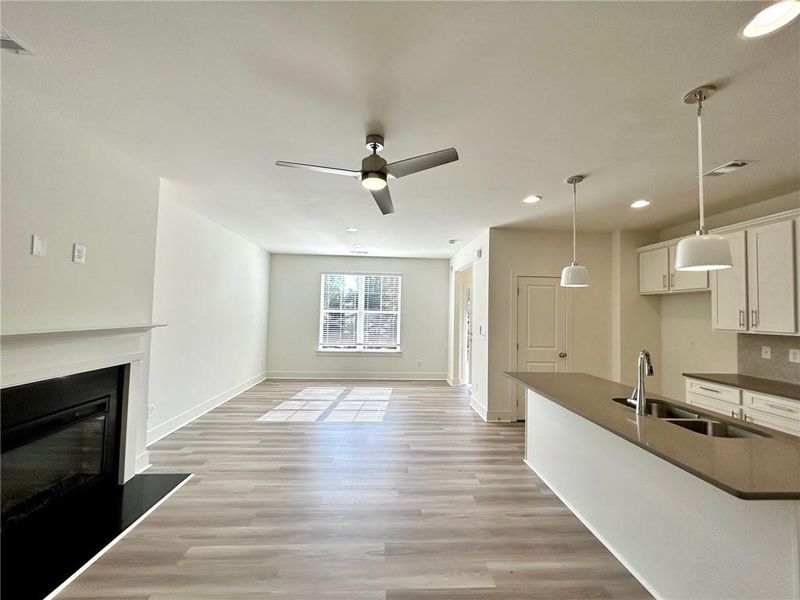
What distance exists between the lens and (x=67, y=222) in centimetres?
237

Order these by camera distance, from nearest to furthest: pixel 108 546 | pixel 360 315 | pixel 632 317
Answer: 1. pixel 108 546
2. pixel 632 317
3. pixel 360 315

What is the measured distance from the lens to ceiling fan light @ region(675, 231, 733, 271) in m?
1.73

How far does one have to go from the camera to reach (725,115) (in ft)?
6.93

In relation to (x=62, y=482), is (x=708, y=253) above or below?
above

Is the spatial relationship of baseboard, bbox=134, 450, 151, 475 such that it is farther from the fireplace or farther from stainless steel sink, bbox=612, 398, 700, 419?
stainless steel sink, bbox=612, 398, 700, 419

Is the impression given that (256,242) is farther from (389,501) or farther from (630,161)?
(630,161)

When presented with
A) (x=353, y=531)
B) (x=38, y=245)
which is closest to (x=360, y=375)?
(x=353, y=531)

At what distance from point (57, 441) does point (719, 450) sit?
12.7 feet

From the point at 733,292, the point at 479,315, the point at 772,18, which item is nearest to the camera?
the point at 772,18

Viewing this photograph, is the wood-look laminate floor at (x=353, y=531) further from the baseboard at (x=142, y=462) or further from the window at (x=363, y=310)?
the window at (x=363, y=310)

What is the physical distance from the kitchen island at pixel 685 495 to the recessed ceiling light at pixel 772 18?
177 centimetres

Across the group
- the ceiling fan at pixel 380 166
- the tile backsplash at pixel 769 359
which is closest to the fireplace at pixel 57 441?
the ceiling fan at pixel 380 166

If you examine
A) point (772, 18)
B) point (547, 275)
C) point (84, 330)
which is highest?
point (772, 18)

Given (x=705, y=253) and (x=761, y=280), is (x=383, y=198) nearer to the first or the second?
(x=705, y=253)
